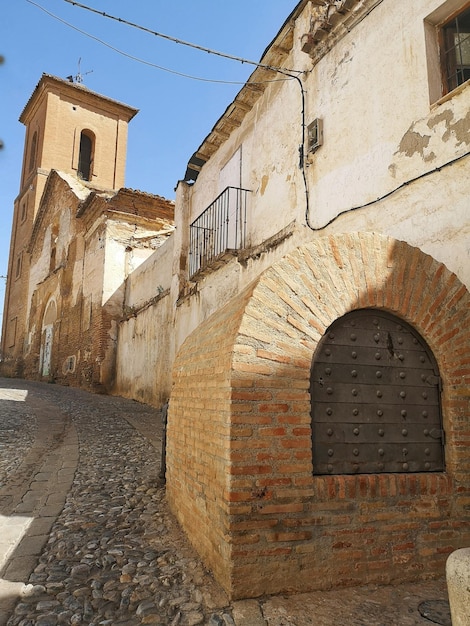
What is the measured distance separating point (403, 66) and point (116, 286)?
41.3 ft

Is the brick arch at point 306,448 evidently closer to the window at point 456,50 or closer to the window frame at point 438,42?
the window frame at point 438,42

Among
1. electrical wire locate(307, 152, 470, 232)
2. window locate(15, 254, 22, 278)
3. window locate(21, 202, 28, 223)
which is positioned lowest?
electrical wire locate(307, 152, 470, 232)

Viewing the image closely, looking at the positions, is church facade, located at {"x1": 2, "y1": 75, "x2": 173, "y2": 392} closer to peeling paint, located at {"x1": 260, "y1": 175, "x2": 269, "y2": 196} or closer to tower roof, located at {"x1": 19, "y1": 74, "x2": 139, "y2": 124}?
tower roof, located at {"x1": 19, "y1": 74, "x2": 139, "y2": 124}

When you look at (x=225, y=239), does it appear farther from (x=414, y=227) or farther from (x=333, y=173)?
(x=414, y=227)

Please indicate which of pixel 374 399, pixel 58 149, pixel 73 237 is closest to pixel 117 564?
pixel 374 399

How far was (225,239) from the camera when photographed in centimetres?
923

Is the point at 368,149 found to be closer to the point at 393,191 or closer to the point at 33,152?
the point at 393,191

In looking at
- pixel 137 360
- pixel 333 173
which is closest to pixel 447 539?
pixel 333 173

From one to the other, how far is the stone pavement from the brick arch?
15 cm

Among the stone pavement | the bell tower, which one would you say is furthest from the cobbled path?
the bell tower

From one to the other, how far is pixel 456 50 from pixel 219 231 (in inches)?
213

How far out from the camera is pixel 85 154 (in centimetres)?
2561

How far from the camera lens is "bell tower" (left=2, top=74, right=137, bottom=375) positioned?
79.1 ft

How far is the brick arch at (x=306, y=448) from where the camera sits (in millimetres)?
2639
